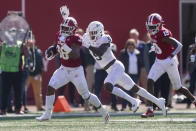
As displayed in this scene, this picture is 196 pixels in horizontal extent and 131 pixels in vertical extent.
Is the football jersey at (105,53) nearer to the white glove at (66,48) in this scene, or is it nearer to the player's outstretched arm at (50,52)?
the white glove at (66,48)

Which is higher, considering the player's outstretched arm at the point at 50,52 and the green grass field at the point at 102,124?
the player's outstretched arm at the point at 50,52

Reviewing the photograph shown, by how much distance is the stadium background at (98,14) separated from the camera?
2145cm

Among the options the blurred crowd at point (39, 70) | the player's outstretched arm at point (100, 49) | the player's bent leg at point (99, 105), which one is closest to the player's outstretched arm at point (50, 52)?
the player's outstretched arm at point (100, 49)

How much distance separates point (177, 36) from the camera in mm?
22281

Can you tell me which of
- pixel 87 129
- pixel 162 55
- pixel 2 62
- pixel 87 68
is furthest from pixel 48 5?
pixel 87 129

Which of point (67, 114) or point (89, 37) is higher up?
point (89, 37)

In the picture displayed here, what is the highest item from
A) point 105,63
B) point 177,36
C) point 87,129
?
point 177,36

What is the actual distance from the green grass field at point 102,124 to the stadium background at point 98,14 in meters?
5.90

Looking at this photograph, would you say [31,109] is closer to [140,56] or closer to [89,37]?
[140,56]

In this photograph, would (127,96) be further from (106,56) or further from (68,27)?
(68,27)

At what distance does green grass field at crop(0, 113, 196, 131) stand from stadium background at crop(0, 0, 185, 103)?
5901mm

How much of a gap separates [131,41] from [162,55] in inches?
124

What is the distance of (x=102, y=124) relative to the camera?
1358cm

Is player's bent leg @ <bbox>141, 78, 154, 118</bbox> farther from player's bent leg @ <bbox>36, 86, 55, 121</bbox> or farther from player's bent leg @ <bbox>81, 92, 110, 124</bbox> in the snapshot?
player's bent leg @ <bbox>36, 86, 55, 121</bbox>
